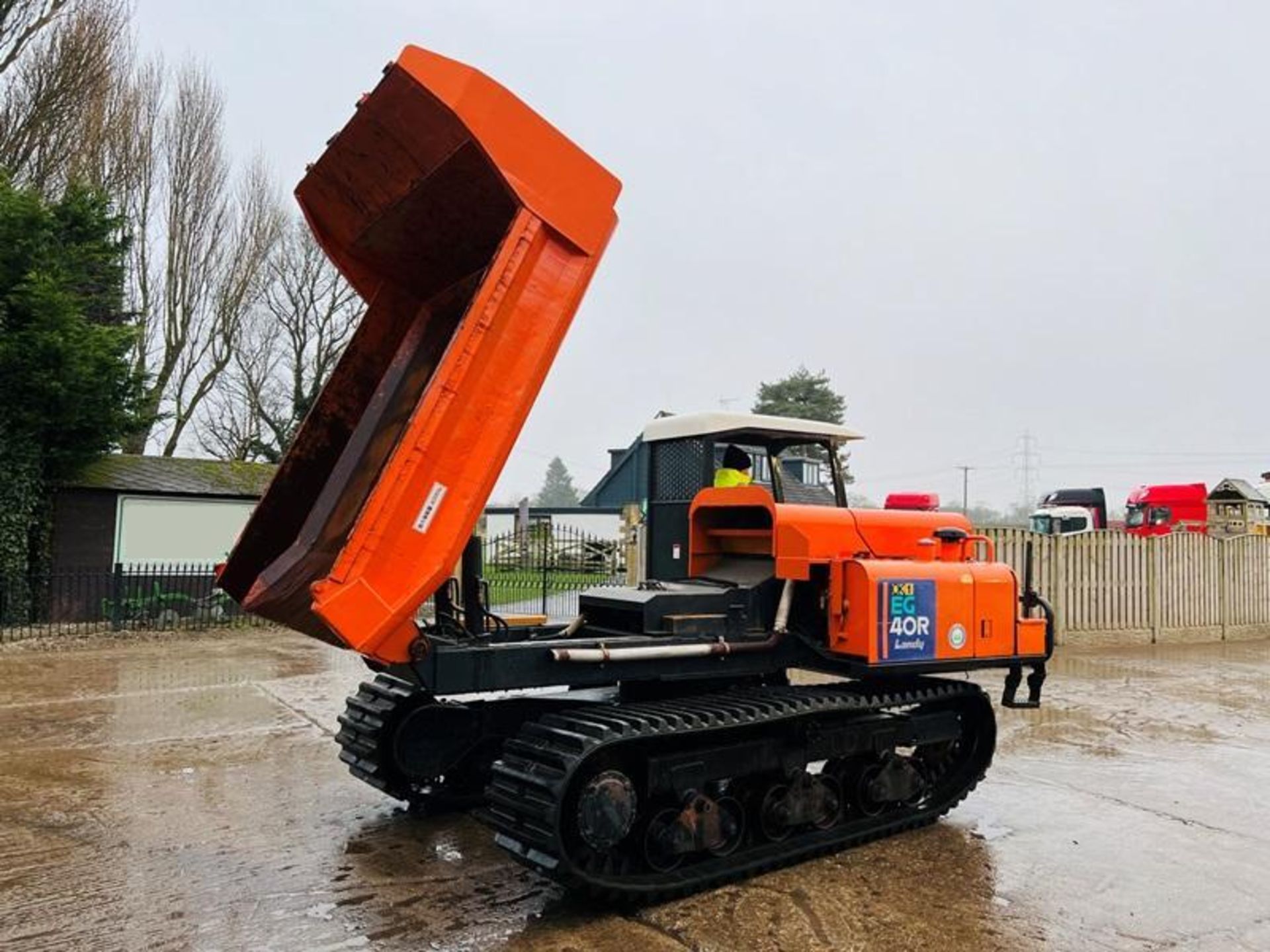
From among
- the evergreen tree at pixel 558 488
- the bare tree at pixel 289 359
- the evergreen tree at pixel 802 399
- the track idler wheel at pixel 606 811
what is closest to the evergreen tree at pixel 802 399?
the evergreen tree at pixel 802 399

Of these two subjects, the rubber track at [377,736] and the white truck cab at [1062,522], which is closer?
the rubber track at [377,736]

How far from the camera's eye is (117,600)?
14047 millimetres

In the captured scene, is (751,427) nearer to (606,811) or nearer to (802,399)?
(606,811)

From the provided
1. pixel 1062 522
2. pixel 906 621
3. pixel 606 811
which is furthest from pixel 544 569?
pixel 606 811

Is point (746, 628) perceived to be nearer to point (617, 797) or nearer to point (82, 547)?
point (617, 797)

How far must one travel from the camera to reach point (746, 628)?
16.9ft

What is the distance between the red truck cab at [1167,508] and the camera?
18.9 meters

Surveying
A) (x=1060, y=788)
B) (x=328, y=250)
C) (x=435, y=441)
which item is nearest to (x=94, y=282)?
(x=328, y=250)

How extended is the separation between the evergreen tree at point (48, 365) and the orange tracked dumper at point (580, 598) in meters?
11.2

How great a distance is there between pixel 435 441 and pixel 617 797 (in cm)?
177

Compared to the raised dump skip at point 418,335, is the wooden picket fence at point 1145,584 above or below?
below

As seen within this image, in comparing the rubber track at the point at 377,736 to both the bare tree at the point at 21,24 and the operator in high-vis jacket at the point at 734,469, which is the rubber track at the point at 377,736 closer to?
the operator in high-vis jacket at the point at 734,469

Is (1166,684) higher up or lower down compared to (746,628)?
lower down

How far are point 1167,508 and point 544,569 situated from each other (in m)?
13.7
